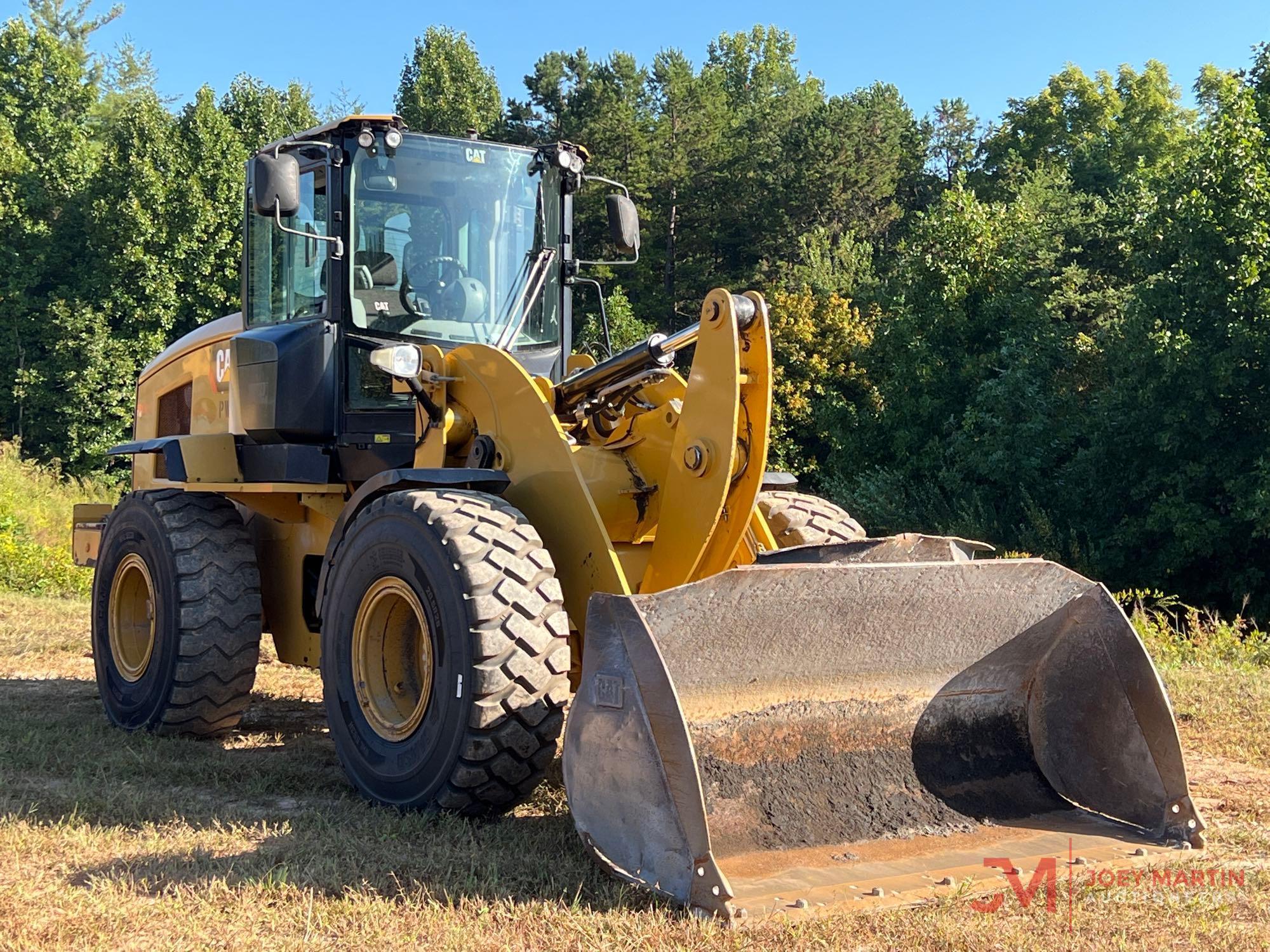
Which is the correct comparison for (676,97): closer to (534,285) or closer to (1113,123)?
(1113,123)

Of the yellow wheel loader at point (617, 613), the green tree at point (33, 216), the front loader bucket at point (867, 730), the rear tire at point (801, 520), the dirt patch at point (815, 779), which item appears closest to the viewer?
the front loader bucket at point (867, 730)

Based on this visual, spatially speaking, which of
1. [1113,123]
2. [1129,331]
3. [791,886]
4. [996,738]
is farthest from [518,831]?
[1113,123]

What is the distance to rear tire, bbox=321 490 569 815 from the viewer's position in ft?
15.1

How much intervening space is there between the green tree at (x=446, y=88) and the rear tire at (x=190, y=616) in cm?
3643

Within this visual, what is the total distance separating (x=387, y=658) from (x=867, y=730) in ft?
6.47

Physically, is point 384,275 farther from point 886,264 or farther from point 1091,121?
point 1091,121

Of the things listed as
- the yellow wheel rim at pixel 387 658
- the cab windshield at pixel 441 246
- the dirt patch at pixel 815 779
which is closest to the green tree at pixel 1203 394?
the cab windshield at pixel 441 246

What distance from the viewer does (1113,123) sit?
44.0 meters

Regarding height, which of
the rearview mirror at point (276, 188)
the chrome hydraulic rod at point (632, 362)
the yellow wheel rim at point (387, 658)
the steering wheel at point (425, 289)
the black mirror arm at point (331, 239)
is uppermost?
the rearview mirror at point (276, 188)

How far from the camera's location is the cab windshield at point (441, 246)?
20.9ft

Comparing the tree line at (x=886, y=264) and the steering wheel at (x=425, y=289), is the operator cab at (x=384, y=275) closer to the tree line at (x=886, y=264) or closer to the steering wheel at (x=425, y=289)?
the steering wheel at (x=425, y=289)

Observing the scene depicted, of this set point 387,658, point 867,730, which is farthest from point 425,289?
point 867,730

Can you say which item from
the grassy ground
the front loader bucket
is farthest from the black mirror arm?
the grassy ground

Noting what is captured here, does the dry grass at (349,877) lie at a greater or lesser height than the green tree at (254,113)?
lesser
